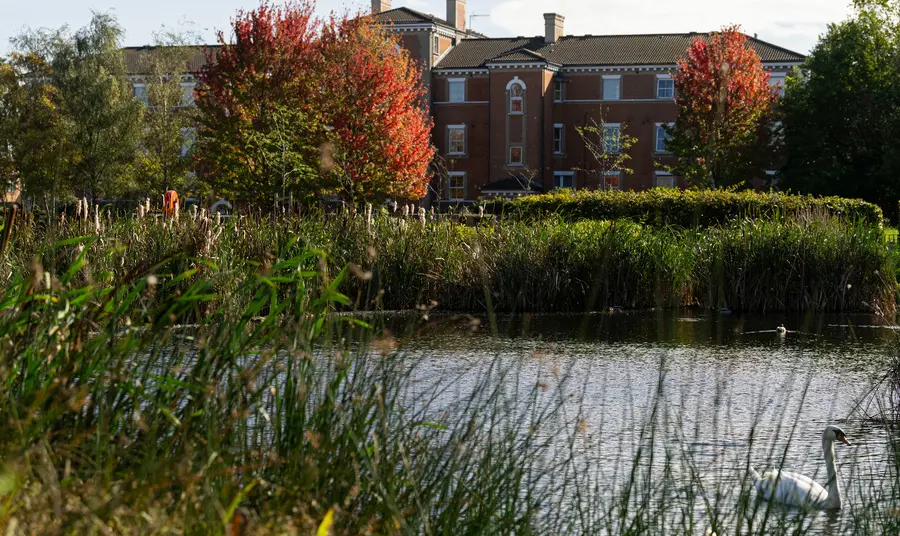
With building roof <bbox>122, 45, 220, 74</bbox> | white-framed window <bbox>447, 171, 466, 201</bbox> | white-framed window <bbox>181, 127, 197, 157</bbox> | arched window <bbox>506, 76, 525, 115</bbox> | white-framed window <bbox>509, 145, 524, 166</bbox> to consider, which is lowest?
white-framed window <bbox>447, 171, 466, 201</bbox>

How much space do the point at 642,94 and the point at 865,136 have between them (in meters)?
11.3

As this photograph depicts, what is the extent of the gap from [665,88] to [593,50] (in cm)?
372

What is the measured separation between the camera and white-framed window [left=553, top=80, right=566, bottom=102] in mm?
51000

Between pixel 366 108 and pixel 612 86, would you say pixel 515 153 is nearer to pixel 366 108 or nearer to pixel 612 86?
pixel 612 86

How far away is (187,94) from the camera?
51.3 metres

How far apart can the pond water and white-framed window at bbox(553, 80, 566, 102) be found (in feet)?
124

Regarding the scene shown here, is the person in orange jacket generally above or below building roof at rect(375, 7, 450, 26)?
below

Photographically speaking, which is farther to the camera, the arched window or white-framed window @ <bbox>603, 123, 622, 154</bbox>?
the arched window

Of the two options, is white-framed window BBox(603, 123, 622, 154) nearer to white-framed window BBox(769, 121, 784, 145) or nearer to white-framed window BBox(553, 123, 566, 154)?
white-framed window BBox(553, 123, 566, 154)

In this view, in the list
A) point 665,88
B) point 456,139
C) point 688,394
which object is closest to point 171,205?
point 688,394

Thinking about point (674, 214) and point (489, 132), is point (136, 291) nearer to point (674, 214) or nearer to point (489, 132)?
point (674, 214)

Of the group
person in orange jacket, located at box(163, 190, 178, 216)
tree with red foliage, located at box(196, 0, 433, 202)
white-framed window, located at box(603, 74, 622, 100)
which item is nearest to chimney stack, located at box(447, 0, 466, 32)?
white-framed window, located at box(603, 74, 622, 100)

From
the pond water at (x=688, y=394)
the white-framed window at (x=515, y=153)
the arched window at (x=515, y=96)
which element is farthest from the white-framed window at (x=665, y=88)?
the pond water at (x=688, y=394)

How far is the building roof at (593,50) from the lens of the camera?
50.3m
